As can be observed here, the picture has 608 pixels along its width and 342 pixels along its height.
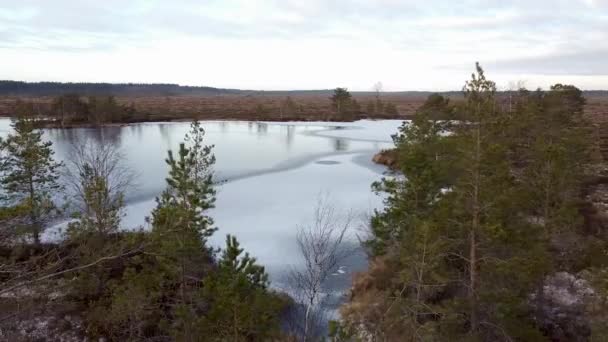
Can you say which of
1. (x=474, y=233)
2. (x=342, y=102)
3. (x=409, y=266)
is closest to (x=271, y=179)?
(x=409, y=266)

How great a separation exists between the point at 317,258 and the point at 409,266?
2738 mm

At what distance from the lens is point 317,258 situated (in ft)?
45.0

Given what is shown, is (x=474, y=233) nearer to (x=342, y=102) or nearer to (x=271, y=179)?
(x=271, y=179)

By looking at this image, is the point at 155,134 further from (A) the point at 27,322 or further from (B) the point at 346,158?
(A) the point at 27,322

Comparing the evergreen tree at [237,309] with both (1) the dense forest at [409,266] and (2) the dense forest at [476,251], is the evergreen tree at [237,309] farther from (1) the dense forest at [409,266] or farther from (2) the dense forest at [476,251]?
(2) the dense forest at [476,251]

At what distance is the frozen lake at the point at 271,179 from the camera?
23.8 m

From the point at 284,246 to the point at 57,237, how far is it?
11.6m

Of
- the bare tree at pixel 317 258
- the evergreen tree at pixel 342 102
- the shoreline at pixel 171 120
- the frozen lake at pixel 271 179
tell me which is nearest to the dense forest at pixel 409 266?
the bare tree at pixel 317 258

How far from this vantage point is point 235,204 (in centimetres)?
3078

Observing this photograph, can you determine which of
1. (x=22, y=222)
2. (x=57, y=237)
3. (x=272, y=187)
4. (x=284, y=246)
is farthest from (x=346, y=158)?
(x=22, y=222)

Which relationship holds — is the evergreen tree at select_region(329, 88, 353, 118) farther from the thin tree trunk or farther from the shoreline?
the thin tree trunk

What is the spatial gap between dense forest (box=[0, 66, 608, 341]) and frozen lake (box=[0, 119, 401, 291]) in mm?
4710

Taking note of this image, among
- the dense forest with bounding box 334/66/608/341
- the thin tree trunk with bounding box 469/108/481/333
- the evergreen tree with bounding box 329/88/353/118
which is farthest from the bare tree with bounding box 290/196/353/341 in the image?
the evergreen tree with bounding box 329/88/353/118

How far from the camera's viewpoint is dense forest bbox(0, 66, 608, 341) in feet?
34.3
